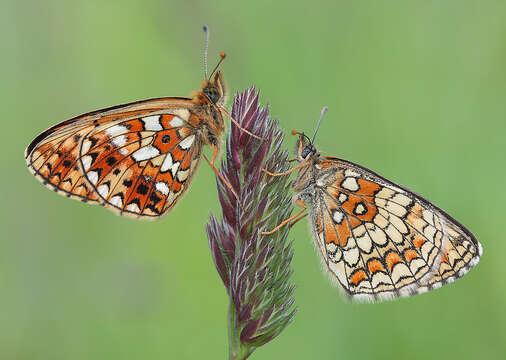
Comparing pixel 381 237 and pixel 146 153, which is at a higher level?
pixel 146 153

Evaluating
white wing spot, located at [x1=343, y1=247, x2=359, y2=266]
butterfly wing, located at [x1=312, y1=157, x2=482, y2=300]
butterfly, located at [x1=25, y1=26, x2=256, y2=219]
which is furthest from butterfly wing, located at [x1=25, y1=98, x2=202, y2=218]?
white wing spot, located at [x1=343, y1=247, x2=359, y2=266]

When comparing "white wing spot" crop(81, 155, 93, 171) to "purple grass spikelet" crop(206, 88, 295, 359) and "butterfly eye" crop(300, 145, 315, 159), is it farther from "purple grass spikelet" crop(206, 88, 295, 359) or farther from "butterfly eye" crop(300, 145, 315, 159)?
"butterfly eye" crop(300, 145, 315, 159)

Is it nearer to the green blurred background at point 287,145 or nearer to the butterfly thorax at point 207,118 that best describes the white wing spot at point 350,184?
the butterfly thorax at point 207,118

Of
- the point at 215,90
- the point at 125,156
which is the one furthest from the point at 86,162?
the point at 215,90

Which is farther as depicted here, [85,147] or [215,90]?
[215,90]

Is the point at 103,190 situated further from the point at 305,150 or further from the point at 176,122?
the point at 305,150

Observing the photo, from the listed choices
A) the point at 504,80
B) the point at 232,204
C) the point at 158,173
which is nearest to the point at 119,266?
the point at 158,173
